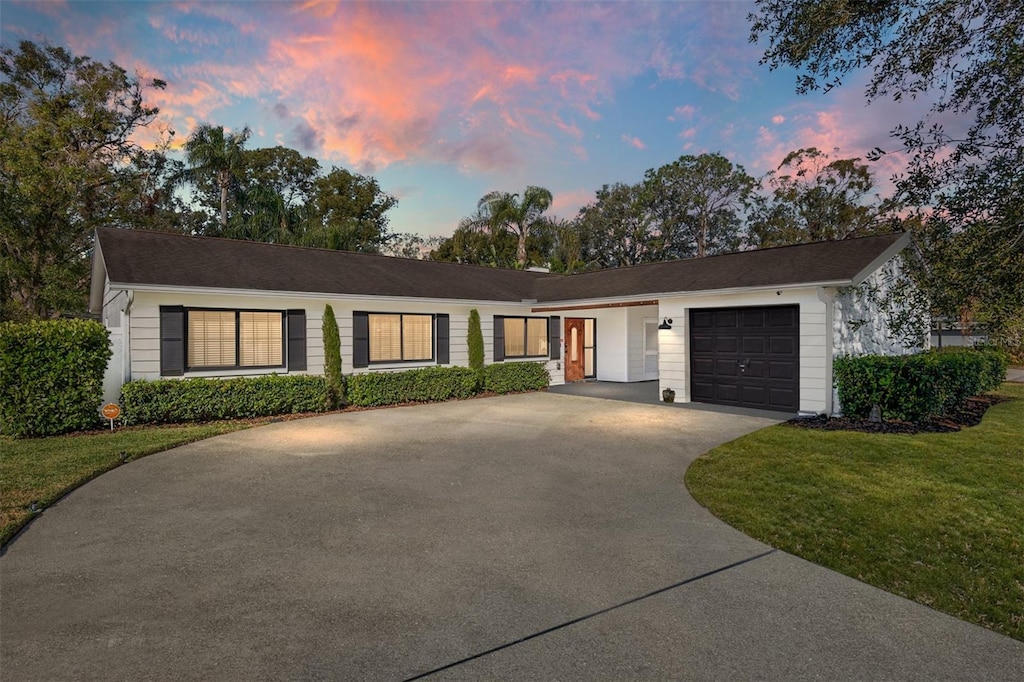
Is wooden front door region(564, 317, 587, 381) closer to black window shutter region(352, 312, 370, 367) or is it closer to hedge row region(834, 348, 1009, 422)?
black window shutter region(352, 312, 370, 367)

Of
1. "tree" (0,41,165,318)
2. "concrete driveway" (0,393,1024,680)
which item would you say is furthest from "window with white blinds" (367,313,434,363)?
"tree" (0,41,165,318)

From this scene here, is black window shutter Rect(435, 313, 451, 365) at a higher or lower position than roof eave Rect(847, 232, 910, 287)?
lower

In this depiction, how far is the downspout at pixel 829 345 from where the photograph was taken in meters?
10.8

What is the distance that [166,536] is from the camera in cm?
475

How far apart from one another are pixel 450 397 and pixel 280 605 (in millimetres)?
10956

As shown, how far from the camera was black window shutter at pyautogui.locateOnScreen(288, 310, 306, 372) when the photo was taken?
40.6 feet

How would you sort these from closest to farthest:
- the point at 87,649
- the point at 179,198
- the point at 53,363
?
the point at 87,649
the point at 53,363
the point at 179,198

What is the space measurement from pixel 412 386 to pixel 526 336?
502 centimetres

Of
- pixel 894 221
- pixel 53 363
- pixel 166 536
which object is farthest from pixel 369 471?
pixel 894 221

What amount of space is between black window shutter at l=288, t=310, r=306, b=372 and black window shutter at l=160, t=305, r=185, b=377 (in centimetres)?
223

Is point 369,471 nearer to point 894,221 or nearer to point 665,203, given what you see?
point 894,221

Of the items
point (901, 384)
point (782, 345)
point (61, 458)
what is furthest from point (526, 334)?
point (61, 458)

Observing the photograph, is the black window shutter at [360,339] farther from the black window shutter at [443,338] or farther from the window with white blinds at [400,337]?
the black window shutter at [443,338]

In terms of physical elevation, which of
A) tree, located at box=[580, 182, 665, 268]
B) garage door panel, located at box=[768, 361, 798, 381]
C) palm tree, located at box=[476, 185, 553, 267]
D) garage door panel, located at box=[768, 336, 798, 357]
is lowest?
garage door panel, located at box=[768, 361, 798, 381]
